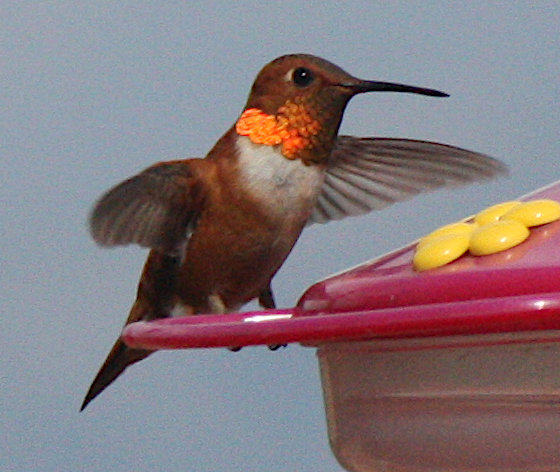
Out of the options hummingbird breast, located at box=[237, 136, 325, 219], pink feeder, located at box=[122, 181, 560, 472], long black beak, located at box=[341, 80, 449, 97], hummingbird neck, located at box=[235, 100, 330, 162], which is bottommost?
pink feeder, located at box=[122, 181, 560, 472]

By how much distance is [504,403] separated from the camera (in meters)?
1.49

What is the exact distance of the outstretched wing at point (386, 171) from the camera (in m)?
2.94

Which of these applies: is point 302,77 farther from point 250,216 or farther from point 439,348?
point 439,348

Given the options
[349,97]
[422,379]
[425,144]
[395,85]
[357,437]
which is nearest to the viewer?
[422,379]

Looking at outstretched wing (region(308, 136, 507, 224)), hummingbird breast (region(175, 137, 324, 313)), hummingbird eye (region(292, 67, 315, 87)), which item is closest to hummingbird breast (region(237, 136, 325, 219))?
hummingbird breast (region(175, 137, 324, 313))

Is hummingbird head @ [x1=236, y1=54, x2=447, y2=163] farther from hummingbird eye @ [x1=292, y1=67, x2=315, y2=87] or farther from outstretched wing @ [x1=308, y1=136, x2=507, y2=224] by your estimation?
outstretched wing @ [x1=308, y1=136, x2=507, y2=224]

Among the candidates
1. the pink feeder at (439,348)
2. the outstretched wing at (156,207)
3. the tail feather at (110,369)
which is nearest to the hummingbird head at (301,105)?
the outstretched wing at (156,207)

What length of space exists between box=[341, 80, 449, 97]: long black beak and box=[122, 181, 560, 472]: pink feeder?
900 millimetres

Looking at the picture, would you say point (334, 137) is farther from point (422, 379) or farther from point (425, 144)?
point (422, 379)

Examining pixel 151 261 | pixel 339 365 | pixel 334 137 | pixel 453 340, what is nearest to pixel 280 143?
pixel 334 137

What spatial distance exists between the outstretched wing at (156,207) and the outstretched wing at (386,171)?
0.41 metres

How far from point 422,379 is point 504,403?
123 millimetres

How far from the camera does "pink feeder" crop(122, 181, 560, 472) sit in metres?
1.38

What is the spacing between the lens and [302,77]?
9.44ft
